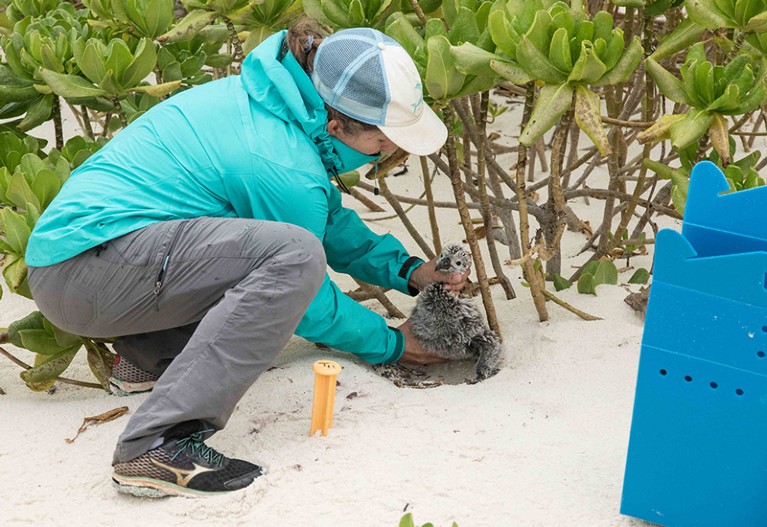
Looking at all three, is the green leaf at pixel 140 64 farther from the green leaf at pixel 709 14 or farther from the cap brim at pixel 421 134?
the green leaf at pixel 709 14

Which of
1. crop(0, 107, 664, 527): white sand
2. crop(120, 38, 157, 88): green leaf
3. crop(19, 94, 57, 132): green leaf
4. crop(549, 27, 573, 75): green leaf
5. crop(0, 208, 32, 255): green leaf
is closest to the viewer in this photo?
crop(0, 107, 664, 527): white sand

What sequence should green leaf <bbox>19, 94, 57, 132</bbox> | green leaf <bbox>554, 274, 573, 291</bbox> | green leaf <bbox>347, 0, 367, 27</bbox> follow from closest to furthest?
green leaf <bbox>347, 0, 367, 27</bbox> < green leaf <bbox>19, 94, 57, 132</bbox> < green leaf <bbox>554, 274, 573, 291</bbox>

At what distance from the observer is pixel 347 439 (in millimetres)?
2258

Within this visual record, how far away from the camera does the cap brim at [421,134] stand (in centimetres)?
229

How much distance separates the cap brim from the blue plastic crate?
27.6 inches

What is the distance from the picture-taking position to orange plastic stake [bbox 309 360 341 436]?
2205 millimetres

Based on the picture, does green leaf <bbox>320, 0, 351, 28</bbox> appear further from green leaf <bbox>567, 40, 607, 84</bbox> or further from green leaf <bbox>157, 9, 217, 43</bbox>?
green leaf <bbox>567, 40, 607, 84</bbox>

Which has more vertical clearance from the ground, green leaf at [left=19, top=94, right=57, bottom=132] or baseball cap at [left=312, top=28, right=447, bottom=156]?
baseball cap at [left=312, top=28, right=447, bottom=156]

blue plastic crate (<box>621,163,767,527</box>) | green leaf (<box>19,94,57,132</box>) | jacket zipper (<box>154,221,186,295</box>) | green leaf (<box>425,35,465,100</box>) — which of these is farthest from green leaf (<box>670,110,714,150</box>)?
green leaf (<box>19,94,57,132</box>)

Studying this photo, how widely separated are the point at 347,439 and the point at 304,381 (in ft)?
1.10

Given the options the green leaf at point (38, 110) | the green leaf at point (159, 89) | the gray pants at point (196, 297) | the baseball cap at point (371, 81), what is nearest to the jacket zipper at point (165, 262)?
the gray pants at point (196, 297)

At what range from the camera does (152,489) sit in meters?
2.07

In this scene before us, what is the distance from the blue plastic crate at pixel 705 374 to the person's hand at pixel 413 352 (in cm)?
93

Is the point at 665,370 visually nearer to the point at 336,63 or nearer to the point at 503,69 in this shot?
the point at 503,69
